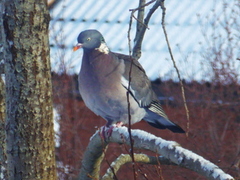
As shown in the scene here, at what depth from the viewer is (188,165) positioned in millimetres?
2098

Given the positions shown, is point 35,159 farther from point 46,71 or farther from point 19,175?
point 46,71

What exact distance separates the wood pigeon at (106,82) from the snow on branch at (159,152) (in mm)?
515

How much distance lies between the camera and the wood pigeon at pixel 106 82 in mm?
3572

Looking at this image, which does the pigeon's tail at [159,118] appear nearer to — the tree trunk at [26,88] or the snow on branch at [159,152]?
the snow on branch at [159,152]

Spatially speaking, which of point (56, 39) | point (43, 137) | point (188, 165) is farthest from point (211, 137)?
point (188, 165)

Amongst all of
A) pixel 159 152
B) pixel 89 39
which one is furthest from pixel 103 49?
pixel 159 152

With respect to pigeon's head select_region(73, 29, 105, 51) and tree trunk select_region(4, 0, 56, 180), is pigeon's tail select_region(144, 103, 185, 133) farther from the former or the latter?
tree trunk select_region(4, 0, 56, 180)

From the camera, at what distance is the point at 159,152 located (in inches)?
92.0

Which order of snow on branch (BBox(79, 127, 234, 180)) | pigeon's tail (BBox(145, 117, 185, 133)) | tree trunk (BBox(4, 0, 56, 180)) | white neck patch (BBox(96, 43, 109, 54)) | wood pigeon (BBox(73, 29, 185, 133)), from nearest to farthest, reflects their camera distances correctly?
snow on branch (BBox(79, 127, 234, 180)) → tree trunk (BBox(4, 0, 56, 180)) → wood pigeon (BBox(73, 29, 185, 133)) → white neck patch (BBox(96, 43, 109, 54)) → pigeon's tail (BBox(145, 117, 185, 133))

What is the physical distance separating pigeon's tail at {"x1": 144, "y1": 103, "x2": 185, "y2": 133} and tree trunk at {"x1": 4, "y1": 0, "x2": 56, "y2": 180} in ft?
4.58

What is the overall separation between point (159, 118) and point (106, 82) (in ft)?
2.33

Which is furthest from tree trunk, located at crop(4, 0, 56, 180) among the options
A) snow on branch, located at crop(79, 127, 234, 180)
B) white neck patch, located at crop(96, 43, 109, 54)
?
white neck patch, located at crop(96, 43, 109, 54)

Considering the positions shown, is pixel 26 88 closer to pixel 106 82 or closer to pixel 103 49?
pixel 106 82

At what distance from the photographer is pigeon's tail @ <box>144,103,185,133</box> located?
13.0 feet
